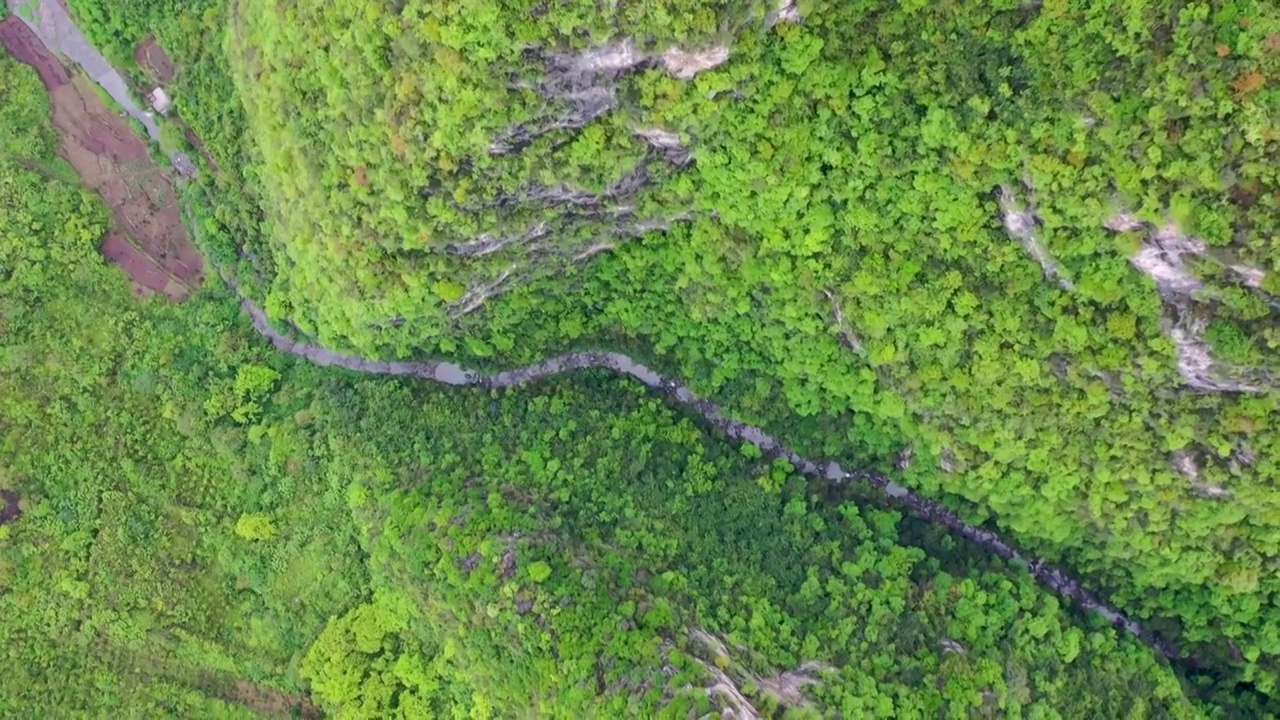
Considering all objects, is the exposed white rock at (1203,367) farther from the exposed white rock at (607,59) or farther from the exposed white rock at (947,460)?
the exposed white rock at (607,59)

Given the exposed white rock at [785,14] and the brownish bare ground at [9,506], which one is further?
the brownish bare ground at [9,506]

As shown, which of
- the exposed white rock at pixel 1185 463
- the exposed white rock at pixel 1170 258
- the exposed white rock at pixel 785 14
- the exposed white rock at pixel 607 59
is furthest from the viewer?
the exposed white rock at pixel 1185 463

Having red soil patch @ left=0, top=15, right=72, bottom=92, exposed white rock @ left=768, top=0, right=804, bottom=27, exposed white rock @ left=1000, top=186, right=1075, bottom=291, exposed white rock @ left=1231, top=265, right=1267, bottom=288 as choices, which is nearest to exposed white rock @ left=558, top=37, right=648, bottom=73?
exposed white rock @ left=768, top=0, right=804, bottom=27

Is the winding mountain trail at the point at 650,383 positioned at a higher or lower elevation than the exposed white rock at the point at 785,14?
lower

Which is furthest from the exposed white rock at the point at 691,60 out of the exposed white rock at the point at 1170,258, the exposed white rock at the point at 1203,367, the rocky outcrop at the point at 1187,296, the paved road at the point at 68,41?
the paved road at the point at 68,41

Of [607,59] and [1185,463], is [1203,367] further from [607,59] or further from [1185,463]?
[607,59]

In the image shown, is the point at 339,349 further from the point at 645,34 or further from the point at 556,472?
the point at 645,34
